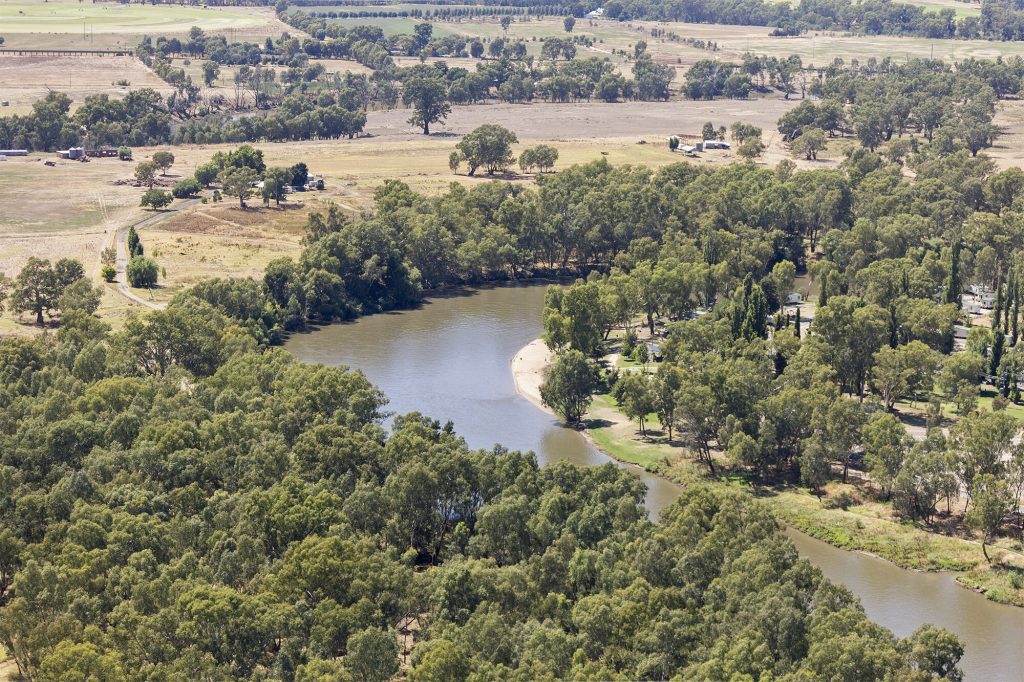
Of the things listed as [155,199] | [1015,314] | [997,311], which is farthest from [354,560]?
[155,199]

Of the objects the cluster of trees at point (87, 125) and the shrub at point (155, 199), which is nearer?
the shrub at point (155, 199)

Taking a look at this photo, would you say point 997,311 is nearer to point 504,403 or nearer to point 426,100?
point 504,403

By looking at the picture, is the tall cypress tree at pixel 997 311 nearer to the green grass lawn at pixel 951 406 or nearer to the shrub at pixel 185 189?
the green grass lawn at pixel 951 406

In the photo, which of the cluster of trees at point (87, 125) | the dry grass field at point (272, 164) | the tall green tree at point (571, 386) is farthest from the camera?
the cluster of trees at point (87, 125)

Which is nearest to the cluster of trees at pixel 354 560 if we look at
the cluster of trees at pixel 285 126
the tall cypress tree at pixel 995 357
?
the tall cypress tree at pixel 995 357

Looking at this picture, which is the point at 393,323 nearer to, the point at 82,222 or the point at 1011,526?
the point at 82,222

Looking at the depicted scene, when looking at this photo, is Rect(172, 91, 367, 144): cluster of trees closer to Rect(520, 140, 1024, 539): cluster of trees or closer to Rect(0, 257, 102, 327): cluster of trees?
Rect(520, 140, 1024, 539): cluster of trees
